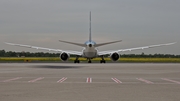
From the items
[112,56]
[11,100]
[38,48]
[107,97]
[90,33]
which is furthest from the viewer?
[90,33]

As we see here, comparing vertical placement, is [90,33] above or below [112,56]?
above

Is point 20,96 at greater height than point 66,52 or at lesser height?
lesser

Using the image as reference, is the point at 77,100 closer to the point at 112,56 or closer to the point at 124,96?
the point at 124,96

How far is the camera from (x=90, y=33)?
64.9m

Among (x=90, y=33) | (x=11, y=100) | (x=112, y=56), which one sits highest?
(x=90, y=33)

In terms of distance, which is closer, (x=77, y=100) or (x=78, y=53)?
(x=77, y=100)

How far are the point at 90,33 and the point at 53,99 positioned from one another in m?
53.8

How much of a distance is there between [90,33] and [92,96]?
52873 mm

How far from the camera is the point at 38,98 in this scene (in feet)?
38.2

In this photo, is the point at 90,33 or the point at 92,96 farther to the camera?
the point at 90,33

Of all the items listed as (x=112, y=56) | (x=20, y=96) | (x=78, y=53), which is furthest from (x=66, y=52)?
(x=20, y=96)

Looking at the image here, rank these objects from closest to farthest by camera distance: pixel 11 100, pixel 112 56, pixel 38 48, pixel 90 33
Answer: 1. pixel 11 100
2. pixel 38 48
3. pixel 112 56
4. pixel 90 33

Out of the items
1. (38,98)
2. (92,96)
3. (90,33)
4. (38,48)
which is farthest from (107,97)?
(90,33)

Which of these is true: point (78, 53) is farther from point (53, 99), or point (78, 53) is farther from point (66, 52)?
point (53, 99)
